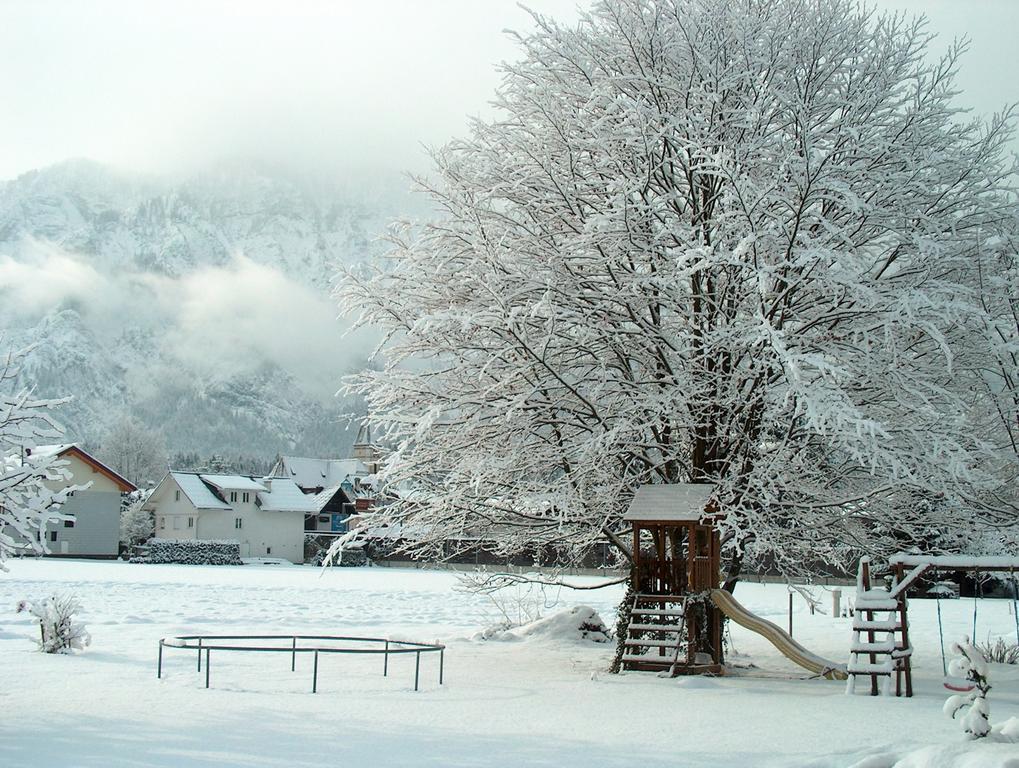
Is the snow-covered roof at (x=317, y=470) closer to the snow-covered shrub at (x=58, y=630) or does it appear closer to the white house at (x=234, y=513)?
the white house at (x=234, y=513)

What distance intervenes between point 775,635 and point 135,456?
349 feet

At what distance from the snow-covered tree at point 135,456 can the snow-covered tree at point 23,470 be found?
10421 centimetres

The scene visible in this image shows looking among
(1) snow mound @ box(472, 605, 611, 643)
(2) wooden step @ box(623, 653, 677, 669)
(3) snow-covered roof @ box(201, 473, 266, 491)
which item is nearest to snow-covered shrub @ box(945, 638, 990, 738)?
(2) wooden step @ box(623, 653, 677, 669)

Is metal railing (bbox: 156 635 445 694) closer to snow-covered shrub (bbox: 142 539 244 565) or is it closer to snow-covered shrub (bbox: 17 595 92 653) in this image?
snow-covered shrub (bbox: 17 595 92 653)

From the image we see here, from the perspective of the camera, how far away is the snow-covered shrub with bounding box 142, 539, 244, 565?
58.8m

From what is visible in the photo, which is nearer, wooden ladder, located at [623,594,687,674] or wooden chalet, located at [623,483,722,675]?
wooden chalet, located at [623,483,722,675]

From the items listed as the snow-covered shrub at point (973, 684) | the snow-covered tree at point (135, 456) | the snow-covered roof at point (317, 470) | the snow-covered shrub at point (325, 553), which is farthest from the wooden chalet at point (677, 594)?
the snow-covered tree at point (135, 456)

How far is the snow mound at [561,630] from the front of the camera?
20.3m

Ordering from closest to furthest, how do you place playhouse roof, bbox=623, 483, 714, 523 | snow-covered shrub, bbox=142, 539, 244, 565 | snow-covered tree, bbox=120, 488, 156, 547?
playhouse roof, bbox=623, 483, 714, 523 → snow-covered shrub, bbox=142, 539, 244, 565 → snow-covered tree, bbox=120, 488, 156, 547

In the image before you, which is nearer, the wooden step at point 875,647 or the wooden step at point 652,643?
the wooden step at point 875,647

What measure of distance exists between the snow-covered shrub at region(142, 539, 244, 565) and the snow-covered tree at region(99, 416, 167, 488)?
173 feet

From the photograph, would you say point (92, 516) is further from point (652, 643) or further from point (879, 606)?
point (879, 606)

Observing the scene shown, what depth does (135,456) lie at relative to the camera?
112 metres

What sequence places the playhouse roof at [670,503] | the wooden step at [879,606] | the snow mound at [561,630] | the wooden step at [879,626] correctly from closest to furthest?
the wooden step at [879,626] → the wooden step at [879,606] → the playhouse roof at [670,503] → the snow mound at [561,630]
